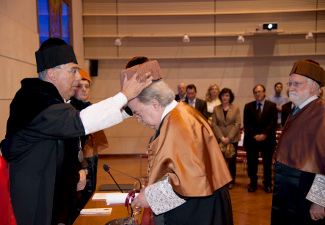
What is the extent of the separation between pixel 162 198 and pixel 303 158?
3.93 ft

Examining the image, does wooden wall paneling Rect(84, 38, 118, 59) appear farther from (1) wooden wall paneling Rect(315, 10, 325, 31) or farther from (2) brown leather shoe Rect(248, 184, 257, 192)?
(1) wooden wall paneling Rect(315, 10, 325, 31)

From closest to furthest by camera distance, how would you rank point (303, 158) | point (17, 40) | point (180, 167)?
point (180, 167) < point (303, 158) < point (17, 40)

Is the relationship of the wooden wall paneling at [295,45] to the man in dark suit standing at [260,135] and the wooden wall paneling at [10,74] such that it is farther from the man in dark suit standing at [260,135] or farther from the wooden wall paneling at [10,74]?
the wooden wall paneling at [10,74]

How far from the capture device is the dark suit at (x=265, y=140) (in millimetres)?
5004

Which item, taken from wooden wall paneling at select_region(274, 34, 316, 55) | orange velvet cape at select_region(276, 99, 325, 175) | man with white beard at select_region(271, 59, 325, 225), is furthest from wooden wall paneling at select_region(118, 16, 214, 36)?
orange velvet cape at select_region(276, 99, 325, 175)

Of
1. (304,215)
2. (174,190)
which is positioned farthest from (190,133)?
(304,215)

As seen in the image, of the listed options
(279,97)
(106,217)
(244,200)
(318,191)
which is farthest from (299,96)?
(279,97)

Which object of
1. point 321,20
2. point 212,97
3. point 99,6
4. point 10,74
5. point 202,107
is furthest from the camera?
point 99,6

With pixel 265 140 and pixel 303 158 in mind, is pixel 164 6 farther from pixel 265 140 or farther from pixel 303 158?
pixel 303 158

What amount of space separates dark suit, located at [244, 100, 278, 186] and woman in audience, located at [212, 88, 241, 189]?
0.68 ft

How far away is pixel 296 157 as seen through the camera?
211 cm

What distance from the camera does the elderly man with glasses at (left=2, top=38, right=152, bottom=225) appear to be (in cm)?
149

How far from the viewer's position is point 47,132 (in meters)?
1.49

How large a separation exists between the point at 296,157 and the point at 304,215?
1.34 feet
